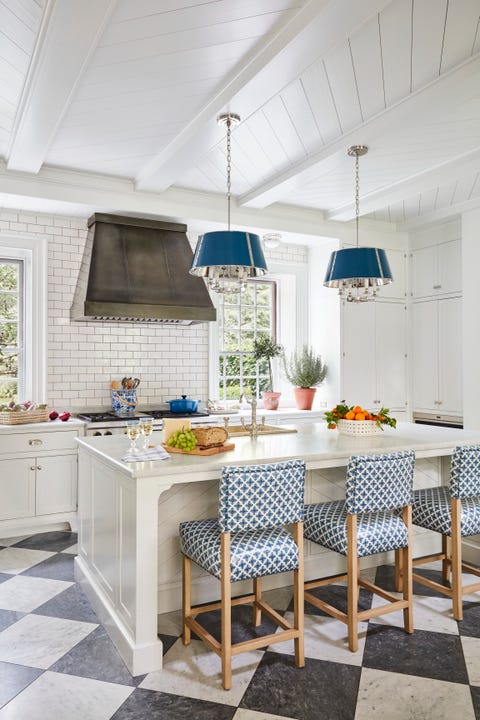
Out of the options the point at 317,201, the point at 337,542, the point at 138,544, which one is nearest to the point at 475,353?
the point at 317,201

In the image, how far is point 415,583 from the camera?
3646 mm

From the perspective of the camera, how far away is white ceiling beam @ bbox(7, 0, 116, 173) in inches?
98.4

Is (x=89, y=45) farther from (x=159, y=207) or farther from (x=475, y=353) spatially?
(x=475, y=353)

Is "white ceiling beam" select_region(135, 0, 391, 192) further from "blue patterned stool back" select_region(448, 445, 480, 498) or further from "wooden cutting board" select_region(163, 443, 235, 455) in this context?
"blue patterned stool back" select_region(448, 445, 480, 498)

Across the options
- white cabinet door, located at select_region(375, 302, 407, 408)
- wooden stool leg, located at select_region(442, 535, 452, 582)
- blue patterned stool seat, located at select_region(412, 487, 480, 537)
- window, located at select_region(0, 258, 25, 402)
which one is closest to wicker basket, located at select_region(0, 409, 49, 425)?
window, located at select_region(0, 258, 25, 402)

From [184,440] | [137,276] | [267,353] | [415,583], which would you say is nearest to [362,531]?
[184,440]

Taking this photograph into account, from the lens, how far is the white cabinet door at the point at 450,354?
19.2 feet

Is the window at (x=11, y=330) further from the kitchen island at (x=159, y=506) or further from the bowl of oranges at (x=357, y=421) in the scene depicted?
the bowl of oranges at (x=357, y=421)

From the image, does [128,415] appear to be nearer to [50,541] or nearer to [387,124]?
[50,541]

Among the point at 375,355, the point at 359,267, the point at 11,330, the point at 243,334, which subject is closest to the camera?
the point at 359,267

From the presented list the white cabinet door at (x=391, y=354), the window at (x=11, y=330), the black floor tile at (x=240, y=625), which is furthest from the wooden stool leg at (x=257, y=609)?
the white cabinet door at (x=391, y=354)

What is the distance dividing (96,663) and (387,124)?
11.8 feet

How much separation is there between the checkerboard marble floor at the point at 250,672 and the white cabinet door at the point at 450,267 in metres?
3.55

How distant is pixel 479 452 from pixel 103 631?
7.63 feet
